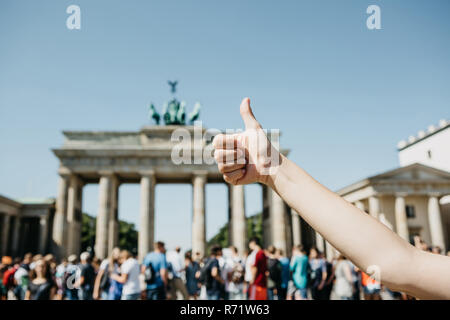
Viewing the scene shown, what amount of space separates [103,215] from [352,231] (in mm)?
44473

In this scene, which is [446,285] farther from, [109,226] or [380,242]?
[109,226]

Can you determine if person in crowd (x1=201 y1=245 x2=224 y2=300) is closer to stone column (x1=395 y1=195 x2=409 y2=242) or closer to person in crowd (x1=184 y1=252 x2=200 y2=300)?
person in crowd (x1=184 y1=252 x2=200 y2=300)

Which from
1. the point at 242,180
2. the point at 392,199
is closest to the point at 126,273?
the point at 242,180

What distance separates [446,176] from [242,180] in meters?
53.5

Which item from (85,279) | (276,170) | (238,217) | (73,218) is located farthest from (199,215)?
(276,170)

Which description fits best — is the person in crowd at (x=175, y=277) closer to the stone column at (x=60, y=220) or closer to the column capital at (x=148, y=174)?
the column capital at (x=148, y=174)

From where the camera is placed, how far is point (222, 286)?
1264 centimetres

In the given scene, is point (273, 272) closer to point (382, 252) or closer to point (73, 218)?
point (382, 252)

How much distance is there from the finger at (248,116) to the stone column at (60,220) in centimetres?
4496

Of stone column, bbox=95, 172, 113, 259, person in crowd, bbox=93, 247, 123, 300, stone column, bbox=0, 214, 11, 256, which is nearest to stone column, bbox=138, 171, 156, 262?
stone column, bbox=95, 172, 113, 259

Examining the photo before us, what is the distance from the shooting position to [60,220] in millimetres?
42781

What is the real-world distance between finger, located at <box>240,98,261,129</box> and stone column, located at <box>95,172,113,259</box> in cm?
4317

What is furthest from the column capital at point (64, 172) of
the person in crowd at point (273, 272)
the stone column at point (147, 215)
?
the person in crowd at point (273, 272)

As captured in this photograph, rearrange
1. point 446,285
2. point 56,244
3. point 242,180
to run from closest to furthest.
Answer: point 446,285, point 242,180, point 56,244
